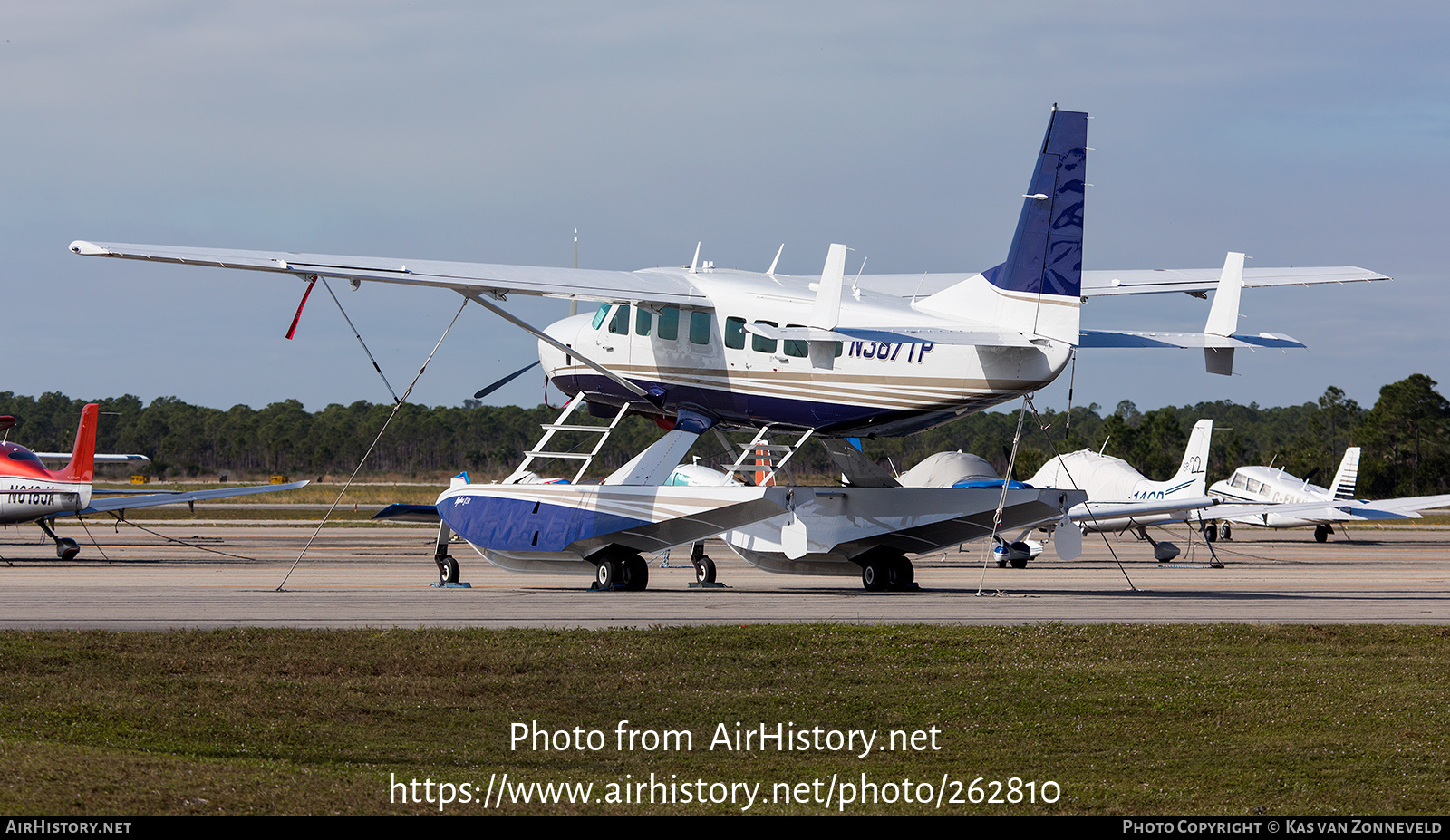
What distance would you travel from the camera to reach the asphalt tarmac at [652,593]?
15.8m

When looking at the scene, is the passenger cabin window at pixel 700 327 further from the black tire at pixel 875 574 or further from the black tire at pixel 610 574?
the black tire at pixel 875 574

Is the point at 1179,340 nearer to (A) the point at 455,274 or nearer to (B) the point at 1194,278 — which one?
(B) the point at 1194,278

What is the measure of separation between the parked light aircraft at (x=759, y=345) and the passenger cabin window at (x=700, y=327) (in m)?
0.03

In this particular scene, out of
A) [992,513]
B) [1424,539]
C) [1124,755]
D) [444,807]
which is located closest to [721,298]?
[992,513]

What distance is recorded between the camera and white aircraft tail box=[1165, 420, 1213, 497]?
129ft

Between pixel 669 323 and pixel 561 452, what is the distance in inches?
106

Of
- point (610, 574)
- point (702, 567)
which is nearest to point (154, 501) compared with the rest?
point (702, 567)

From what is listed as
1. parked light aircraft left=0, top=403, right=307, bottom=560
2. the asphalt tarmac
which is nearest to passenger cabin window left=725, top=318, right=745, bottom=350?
the asphalt tarmac

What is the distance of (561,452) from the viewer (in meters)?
20.9

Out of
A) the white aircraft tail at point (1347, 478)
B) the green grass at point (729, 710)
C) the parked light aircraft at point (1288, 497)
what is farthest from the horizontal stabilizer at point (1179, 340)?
the white aircraft tail at point (1347, 478)

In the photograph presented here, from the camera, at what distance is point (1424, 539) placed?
5159 cm
